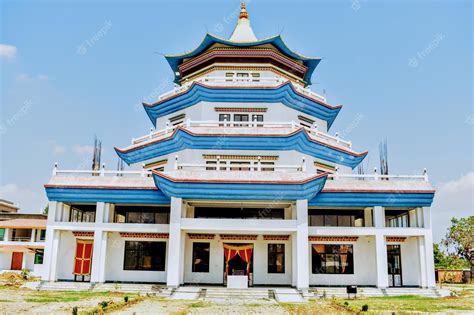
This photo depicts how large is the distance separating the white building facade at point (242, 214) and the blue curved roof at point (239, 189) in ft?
0.16

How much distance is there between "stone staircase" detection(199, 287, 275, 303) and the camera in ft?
57.8

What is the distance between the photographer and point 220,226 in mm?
19609

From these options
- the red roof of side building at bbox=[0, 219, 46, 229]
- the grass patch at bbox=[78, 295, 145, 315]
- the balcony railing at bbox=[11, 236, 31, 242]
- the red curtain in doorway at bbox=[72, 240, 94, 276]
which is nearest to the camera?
the grass patch at bbox=[78, 295, 145, 315]

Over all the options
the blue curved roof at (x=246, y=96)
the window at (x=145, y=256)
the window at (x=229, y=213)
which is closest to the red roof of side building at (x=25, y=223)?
the window at (x=145, y=256)

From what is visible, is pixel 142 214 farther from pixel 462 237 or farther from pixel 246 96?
pixel 462 237

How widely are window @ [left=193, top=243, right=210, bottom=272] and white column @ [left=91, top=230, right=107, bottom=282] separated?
4437mm

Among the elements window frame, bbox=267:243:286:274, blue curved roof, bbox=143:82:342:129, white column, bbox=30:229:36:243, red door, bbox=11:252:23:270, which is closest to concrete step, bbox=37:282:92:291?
window frame, bbox=267:243:286:274

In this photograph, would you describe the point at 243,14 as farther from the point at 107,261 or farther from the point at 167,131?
the point at 107,261

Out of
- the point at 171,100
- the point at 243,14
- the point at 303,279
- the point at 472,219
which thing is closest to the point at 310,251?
the point at 303,279

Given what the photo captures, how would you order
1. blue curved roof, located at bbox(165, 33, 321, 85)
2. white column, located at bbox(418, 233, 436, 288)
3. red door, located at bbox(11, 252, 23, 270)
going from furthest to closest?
red door, located at bbox(11, 252, 23, 270) → blue curved roof, located at bbox(165, 33, 321, 85) → white column, located at bbox(418, 233, 436, 288)

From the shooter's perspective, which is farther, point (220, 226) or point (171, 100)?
point (171, 100)

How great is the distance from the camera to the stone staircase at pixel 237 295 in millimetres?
17609

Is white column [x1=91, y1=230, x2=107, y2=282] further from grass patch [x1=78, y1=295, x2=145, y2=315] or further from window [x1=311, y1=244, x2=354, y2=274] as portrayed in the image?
window [x1=311, y1=244, x2=354, y2=274]

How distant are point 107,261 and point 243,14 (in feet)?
67.8
